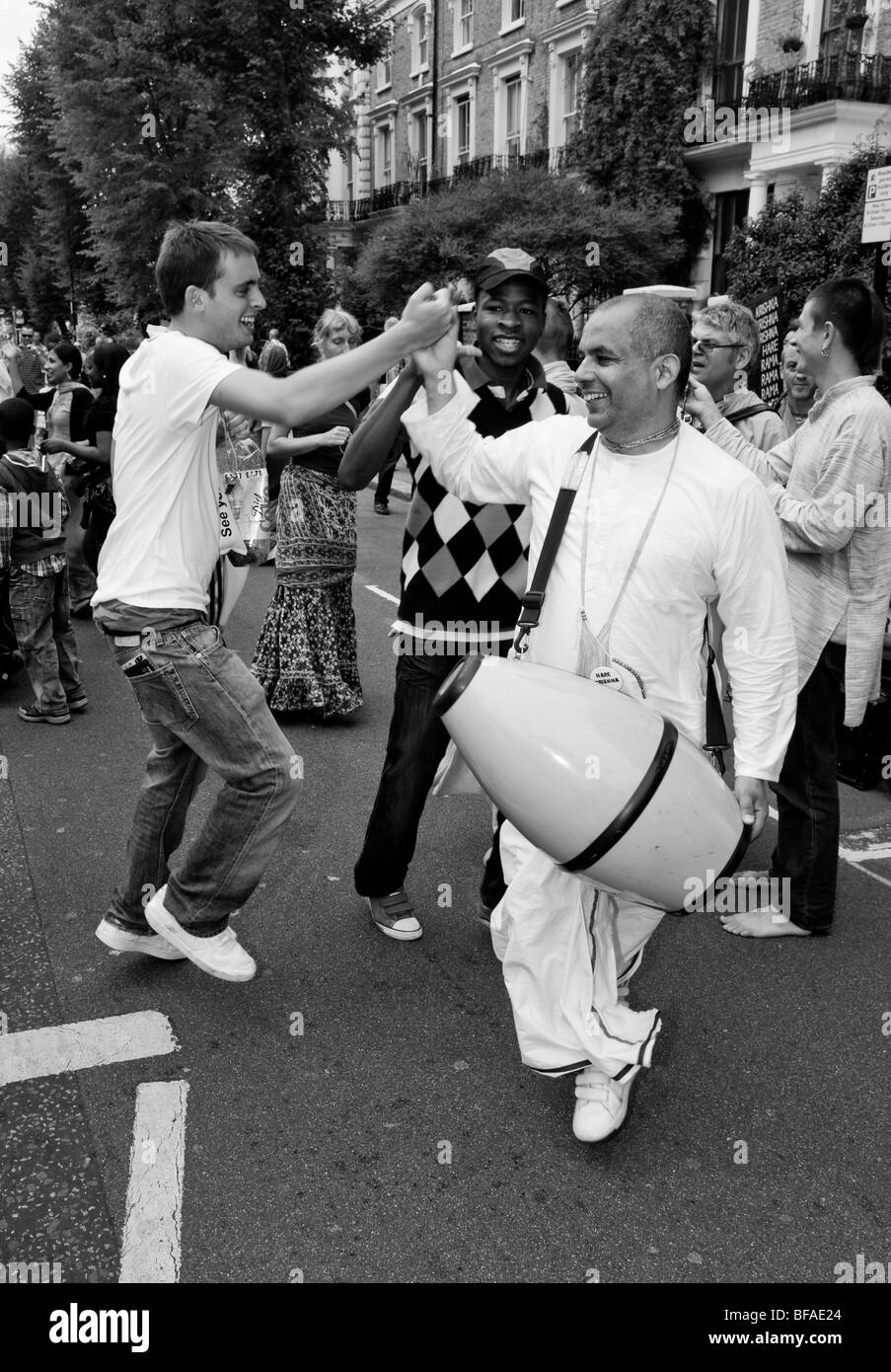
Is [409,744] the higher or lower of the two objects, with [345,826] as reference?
higher

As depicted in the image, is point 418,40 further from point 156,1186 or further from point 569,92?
point 156,1186

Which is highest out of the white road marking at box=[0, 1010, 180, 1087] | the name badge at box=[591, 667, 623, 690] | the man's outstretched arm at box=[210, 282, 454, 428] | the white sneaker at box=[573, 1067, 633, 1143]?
the man's outstretched arm at box=[210, 282, 454, 428]

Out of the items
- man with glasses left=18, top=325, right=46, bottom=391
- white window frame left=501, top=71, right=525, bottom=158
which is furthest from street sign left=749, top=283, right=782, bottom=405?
white window frame left=501, top=71, right=525, bottom=158

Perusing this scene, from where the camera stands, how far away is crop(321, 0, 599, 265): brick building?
1019 inches

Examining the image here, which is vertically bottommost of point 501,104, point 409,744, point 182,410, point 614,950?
point 614,950

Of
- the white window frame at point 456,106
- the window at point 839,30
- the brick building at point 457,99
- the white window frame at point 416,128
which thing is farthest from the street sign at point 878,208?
the white window frame at point 416,128

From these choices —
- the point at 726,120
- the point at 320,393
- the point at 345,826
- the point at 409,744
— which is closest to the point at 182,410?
the point at 320,393

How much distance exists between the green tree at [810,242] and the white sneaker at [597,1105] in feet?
39.3

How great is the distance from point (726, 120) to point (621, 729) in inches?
823

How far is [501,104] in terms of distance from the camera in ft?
94.2

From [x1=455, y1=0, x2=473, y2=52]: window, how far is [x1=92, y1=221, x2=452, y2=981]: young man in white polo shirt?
103ft

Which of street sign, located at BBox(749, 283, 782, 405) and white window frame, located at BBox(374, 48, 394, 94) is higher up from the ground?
white window frame, located at BBox(374, 48, 394, 94)

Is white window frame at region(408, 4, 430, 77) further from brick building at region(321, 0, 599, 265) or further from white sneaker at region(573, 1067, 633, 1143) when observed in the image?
white sneaker at region(573, 1067, 633, 1143)

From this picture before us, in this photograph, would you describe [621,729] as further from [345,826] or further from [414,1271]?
[345,826]
